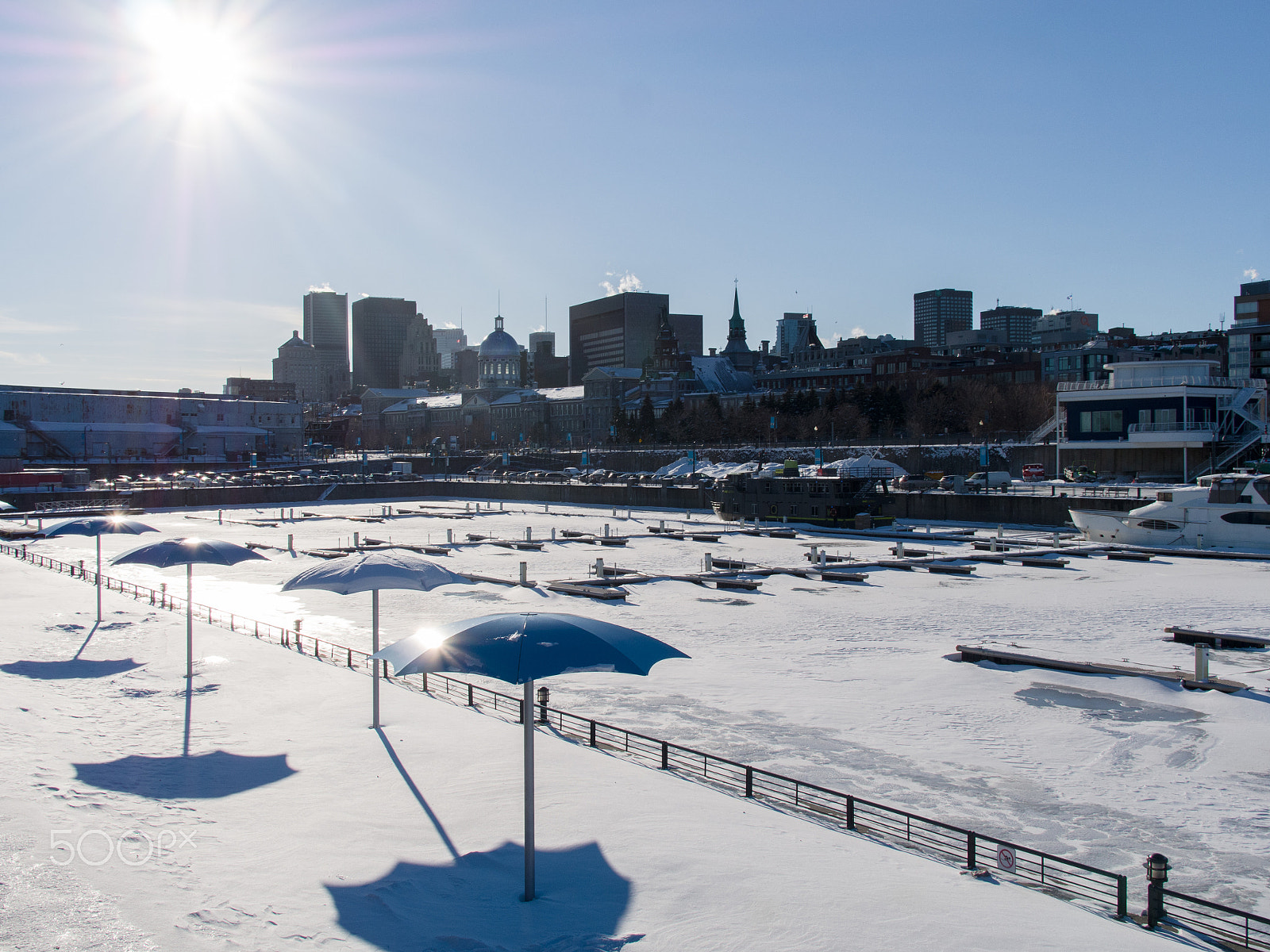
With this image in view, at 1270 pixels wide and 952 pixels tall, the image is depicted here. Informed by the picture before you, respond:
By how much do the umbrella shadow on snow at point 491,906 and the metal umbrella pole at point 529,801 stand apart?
210 mm

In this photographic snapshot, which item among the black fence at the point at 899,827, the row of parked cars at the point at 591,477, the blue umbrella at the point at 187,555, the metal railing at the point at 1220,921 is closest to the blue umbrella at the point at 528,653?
the black fence at the point at 899,827

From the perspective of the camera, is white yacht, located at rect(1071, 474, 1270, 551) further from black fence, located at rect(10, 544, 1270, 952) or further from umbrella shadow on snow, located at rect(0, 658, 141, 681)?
umbrella shadow on snow, located at rect(0, 658, 141, 681)

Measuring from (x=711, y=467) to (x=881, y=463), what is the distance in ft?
130

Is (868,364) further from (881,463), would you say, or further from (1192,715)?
(1192,715)

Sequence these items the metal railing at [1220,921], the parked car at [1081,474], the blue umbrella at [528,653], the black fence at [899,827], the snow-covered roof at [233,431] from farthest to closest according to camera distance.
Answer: the snow-covered roof at [233,431], the parked car at [1081,474], the blue umbrella at [528,653], the black fence at [899,827], the metal railing at [1220,921]

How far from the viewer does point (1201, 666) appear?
68.9 ft

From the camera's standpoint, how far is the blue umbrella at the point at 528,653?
10852 millimetres

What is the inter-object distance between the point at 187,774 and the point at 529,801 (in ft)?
22.2

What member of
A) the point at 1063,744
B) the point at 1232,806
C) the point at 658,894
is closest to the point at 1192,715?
the point at 1063,744

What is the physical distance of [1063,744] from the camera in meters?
17.3

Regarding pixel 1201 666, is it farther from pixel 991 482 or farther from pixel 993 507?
pixel 991 482

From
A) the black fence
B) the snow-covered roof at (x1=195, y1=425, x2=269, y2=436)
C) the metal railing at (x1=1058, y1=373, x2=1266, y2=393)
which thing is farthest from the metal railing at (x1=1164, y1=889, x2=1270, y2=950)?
the snow-covered roof at (x1=195, y1=425, x2=269, y2=436)

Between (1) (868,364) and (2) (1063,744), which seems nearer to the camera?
(2) (1063,744)

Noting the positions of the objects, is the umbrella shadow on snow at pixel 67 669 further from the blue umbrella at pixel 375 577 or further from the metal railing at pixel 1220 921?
the metal railing at pixel 1220 921
